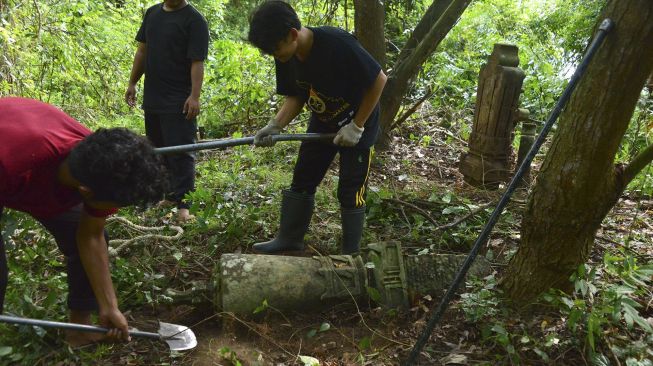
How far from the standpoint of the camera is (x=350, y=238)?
315cm

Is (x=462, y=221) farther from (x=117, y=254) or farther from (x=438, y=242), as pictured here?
(x=117, y=254)

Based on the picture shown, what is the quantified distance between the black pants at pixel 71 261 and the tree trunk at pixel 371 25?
282 centimetres

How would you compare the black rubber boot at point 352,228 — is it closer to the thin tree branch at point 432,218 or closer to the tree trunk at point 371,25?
the thin tree branch at point 432,218

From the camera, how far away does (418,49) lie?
431 cm

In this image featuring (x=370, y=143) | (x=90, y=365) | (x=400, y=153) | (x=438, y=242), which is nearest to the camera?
(x=90, y=365)

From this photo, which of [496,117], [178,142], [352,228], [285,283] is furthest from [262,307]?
[496,117]

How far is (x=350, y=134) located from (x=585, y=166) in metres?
1.20

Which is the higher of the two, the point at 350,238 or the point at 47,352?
the point at 350,238

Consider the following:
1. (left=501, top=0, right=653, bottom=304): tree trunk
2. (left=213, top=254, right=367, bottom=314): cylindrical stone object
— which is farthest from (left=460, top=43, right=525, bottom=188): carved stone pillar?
(left=213, top=254, right=367, bottom=314): cylindrical stone object

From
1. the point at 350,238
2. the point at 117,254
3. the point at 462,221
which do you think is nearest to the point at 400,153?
the point at 462,221

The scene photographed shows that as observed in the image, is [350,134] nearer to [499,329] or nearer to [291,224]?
[291,224]

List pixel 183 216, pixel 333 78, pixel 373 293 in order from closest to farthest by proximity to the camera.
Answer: pixel 373 293
pixel 333 78
pixel 183 216

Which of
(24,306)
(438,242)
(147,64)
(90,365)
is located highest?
(147,64)

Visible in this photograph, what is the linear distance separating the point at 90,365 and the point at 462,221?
236 cm
